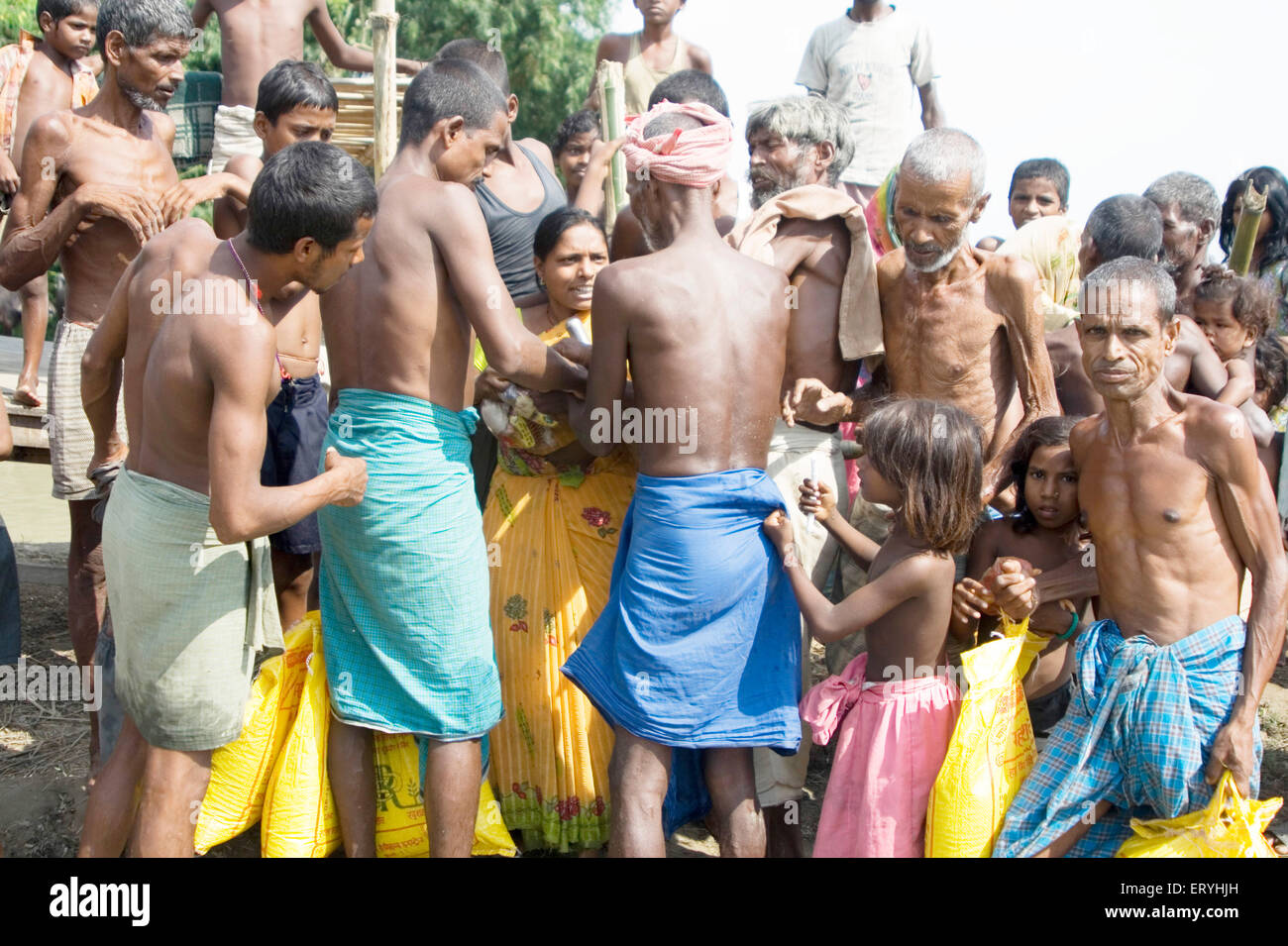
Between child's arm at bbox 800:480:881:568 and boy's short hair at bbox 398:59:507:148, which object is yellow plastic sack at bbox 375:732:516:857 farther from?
boy's short hair at bbox 398:59:507:148

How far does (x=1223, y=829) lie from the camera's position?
3039mm

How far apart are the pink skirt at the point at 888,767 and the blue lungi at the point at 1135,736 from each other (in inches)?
9.2

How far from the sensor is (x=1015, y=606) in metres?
3.34

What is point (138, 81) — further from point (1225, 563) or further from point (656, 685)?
point (1225, 563)

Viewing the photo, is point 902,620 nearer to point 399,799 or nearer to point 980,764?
point 980,764

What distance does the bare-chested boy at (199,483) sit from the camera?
9.62 feet

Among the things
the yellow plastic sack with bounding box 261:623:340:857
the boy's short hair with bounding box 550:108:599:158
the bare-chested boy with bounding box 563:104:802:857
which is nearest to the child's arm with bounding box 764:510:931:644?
the bare-chested boy with bounding box 563:104:802:857

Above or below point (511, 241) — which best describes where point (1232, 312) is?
below

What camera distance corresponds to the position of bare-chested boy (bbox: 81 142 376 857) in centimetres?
293

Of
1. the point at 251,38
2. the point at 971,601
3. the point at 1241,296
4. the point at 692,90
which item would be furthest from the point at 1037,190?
the point at 251,38

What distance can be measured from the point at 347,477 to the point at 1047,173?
391 centimetres

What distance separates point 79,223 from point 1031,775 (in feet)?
12.1

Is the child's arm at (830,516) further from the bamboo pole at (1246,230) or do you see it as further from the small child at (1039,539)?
the bamboo pole at (1246,230)

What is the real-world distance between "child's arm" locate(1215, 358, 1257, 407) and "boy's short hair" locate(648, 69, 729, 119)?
2.09 meters
